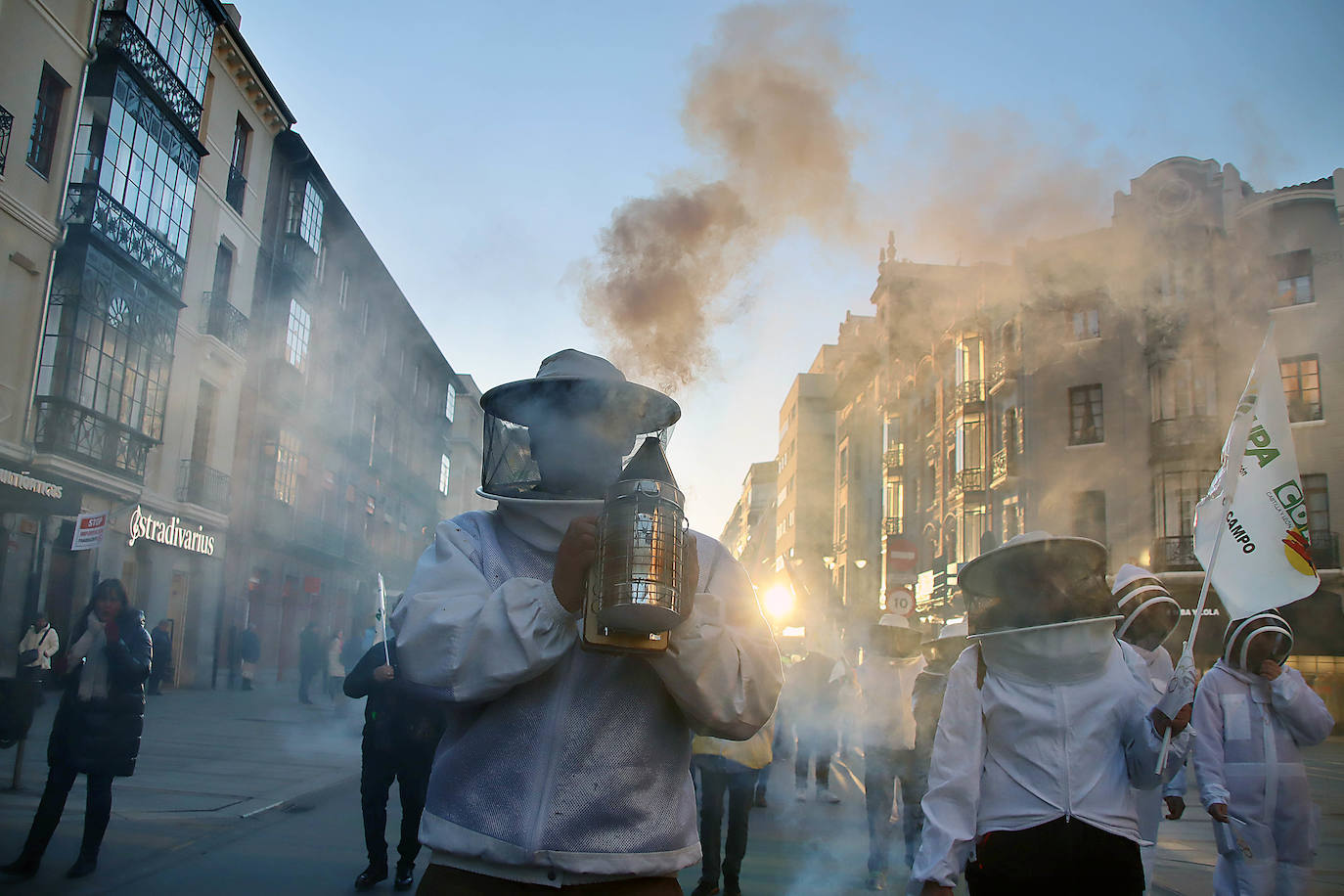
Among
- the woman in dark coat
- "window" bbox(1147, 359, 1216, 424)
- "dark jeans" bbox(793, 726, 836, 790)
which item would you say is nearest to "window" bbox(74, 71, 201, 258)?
the woman in dark coat

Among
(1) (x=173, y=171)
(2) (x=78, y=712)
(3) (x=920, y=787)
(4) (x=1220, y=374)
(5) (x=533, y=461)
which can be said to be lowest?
(3) (x=920, y=787)

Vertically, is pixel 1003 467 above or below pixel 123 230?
below

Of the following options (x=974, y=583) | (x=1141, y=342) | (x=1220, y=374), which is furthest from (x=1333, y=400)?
(x=974, y=583)

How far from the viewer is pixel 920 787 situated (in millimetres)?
7246

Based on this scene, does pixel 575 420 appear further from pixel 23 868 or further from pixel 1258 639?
pixel 23 868

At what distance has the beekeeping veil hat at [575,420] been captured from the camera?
2041 millimetres

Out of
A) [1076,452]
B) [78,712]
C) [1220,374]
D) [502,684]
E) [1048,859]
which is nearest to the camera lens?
[502,684]

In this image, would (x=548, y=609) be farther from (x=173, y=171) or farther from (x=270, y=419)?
(x=270, y=419)

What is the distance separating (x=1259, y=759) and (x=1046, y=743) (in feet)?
6.56

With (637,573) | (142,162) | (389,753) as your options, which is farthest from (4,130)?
(637,573)

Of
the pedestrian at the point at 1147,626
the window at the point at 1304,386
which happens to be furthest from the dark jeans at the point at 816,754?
the window at the point at 1304,386

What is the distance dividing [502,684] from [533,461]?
651 millimetres

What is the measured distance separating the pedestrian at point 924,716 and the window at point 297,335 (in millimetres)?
22058

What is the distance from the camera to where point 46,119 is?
16391 mm
